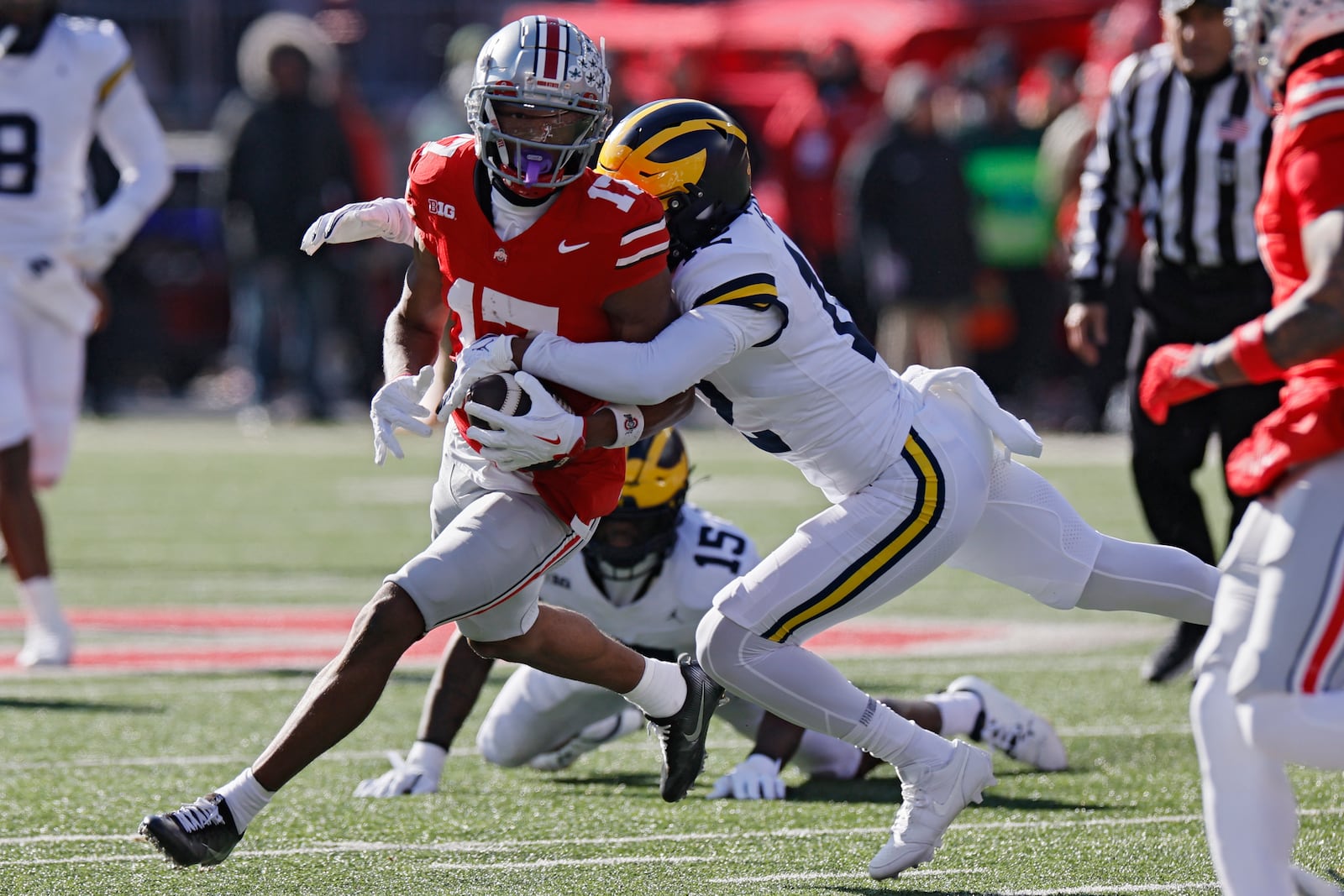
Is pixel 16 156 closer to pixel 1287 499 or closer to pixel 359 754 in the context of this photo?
pixel 359 754

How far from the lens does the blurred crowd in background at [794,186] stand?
40.4ft

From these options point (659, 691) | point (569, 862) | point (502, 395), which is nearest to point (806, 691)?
point (659, 691)

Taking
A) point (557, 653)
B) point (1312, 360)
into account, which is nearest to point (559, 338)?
point (557, 653)

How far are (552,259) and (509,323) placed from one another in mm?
160

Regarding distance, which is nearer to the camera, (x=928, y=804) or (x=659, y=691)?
(x=928, y=804)

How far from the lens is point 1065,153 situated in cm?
1199

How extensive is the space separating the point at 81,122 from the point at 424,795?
3073 mm

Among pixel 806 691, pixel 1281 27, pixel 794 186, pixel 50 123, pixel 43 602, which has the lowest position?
pixel 43 602

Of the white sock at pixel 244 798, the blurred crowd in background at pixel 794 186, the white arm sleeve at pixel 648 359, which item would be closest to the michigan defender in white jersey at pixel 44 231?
the white sock at pixel 244 798

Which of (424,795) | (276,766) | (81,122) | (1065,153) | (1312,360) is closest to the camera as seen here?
(1312,360)

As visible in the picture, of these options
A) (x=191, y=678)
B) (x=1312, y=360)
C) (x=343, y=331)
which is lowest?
(x=343, y=331)

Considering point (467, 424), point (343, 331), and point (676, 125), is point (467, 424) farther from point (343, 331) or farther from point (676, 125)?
point (343, 331)

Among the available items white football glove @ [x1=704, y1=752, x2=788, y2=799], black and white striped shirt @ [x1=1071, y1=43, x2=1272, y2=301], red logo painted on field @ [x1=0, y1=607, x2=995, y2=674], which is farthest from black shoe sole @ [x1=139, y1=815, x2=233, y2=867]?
black and white striped shirt @ [x1=1071, y1=43, x2=1272, y2=301]

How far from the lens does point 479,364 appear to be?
3.64 meters
